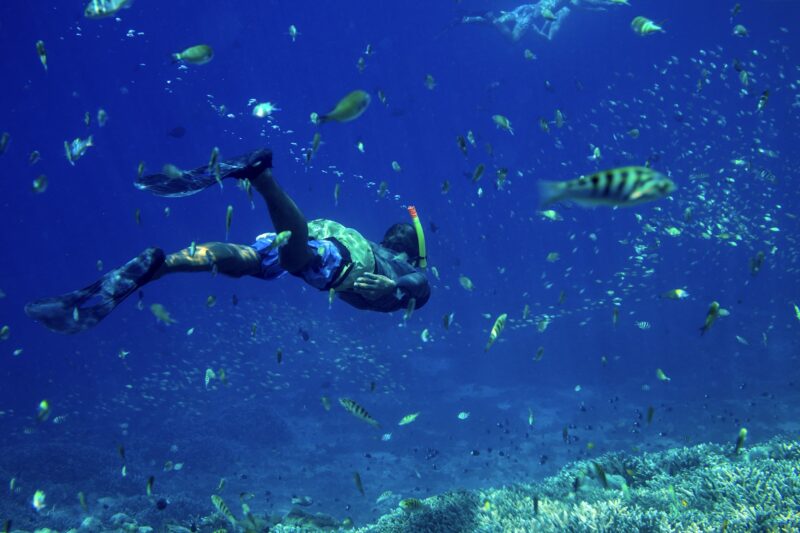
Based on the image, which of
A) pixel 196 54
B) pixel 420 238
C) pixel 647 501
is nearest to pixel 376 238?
pixel 196 54

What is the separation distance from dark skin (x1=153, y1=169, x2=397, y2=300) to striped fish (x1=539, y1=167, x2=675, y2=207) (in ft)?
9.13

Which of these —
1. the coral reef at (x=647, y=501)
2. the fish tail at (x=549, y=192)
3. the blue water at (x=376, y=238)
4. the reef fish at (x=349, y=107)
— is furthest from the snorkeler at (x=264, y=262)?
the blue water at (x=376, y=238)

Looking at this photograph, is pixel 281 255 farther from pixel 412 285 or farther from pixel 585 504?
pixel 585 504

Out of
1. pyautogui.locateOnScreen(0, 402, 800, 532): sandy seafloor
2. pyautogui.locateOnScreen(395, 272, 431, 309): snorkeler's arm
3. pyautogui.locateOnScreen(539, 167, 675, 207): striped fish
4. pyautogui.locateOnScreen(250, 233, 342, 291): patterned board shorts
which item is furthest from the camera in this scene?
pyautogui.locateOnScreen(250, 233, 342, 291): patterned board shorts

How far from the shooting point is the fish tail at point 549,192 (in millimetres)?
2667

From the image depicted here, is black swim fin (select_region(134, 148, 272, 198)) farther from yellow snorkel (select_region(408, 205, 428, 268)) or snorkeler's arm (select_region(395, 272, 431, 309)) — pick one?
yellow snorkel (select_region(408, 205, 428, 268))

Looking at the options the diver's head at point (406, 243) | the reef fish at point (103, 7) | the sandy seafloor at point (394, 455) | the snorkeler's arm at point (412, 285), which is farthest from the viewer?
the diver's head at point (406, 243)

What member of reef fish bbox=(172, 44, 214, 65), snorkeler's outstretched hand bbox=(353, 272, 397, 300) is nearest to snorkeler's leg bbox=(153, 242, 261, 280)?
snorkeler's outstretched hand bbox=(353, 272, 397, 300)

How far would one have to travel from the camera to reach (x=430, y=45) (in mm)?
67312

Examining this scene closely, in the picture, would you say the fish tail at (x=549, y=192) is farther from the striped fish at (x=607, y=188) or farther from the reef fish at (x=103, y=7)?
the reef fish at (x=103, y=7)

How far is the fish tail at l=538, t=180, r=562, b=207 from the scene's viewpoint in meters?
2.67

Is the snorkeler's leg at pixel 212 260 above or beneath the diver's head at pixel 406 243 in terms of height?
beneath

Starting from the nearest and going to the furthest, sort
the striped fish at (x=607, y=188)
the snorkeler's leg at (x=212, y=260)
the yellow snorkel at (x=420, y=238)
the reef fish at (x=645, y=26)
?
the striped fish at (x=607, y=188) → the snorkeler's leg at (x=212, y=260) → the yellow snorkel at (x=420, y=238) → the reef fish at (x=645, y=26)

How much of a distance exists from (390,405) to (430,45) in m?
54.0
